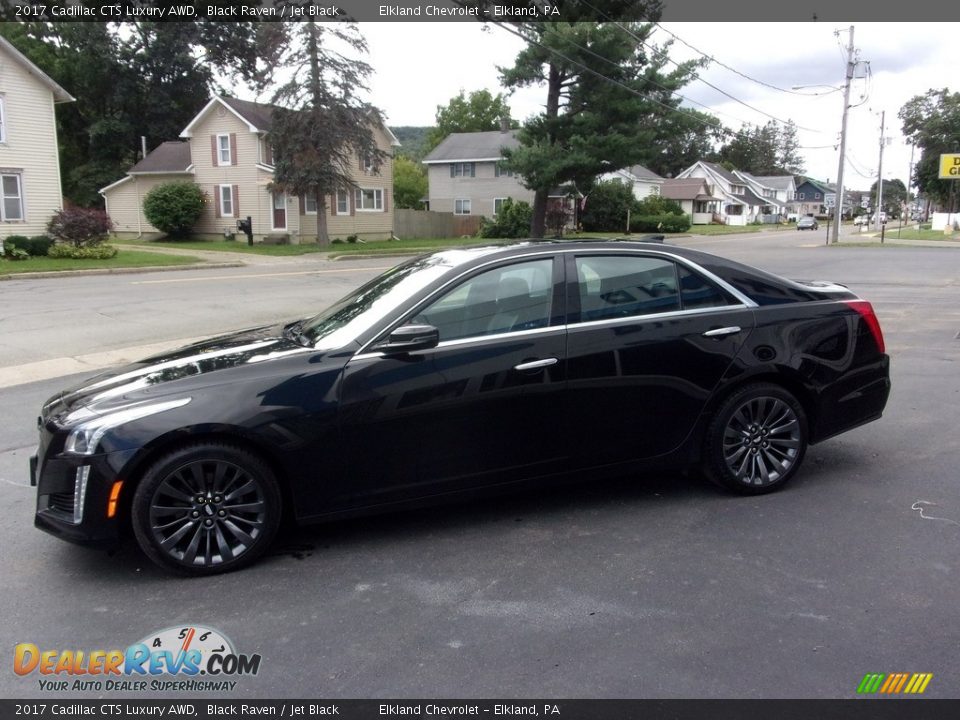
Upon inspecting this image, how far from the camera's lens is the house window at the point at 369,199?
42.7m

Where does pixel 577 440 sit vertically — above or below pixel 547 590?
above

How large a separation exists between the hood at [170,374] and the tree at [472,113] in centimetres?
8410

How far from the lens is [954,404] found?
23.3 feet

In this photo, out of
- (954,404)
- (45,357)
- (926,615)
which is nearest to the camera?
(926,615)

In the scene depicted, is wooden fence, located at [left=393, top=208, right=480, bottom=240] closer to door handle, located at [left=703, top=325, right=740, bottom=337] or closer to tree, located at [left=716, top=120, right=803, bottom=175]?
door handle, located at [left=703, top=325, right=740, bottom=337]

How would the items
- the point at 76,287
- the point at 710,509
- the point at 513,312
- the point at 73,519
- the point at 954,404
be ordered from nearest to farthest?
the point at 73,519 < the point at 513,312 < the point at 710,509 < the point at 954,404 < the point at 76,287

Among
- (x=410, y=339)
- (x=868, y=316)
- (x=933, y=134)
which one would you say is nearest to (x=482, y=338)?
(x=410, y=339)

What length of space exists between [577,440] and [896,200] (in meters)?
152

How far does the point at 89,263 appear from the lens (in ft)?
80.8

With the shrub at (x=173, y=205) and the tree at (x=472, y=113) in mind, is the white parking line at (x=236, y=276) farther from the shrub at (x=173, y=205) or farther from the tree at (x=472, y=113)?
the tree at (x=472, y=113)

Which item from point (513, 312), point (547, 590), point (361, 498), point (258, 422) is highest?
point (513, 312)

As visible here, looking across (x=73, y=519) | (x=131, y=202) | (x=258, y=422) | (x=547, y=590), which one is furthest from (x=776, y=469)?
(x=131, y=202)

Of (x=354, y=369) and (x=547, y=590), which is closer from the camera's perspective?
(x=547, y=590)

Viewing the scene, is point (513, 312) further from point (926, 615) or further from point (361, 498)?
point (926, 615)
